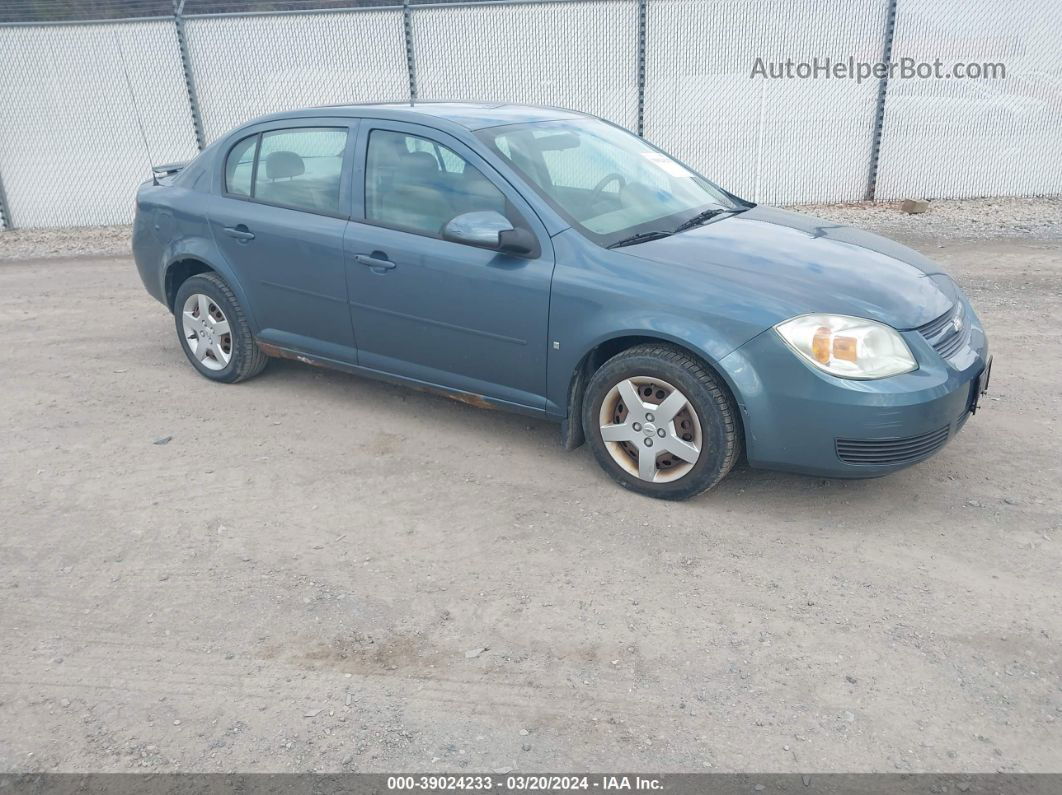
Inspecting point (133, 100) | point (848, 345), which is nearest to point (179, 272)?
point (848, 345)

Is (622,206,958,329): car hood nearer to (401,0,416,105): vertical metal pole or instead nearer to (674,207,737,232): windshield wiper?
(674,207,737,232): windshield wiper

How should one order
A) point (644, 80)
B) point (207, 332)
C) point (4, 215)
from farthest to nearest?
1. point (4, 215)
2. point (644, 80)
3. point (207, 332)

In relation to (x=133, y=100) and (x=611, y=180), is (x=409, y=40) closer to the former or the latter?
(x=133, y=100)

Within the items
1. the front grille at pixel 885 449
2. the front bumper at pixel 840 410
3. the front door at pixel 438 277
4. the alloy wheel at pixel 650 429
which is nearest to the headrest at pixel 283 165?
the front door at pixel 438 277

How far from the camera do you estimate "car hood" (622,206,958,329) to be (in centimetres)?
393

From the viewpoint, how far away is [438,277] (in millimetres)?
4613

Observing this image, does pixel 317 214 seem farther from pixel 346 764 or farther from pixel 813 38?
pixel 813 38

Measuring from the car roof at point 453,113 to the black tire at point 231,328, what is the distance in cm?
105

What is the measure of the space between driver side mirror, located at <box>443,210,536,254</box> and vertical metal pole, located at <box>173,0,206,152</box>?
26.5 ft

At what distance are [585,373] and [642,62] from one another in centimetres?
743

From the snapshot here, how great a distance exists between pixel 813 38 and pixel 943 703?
9.39 m

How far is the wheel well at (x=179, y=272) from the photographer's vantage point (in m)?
5.82

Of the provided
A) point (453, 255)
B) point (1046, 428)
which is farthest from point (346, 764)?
point (1046, 428)

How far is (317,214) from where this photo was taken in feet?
16.7
